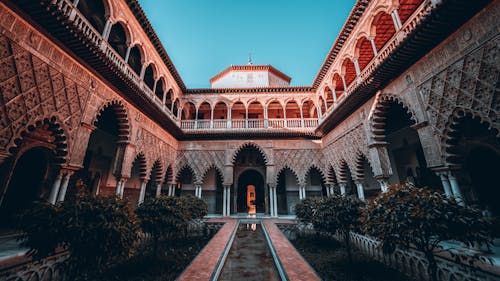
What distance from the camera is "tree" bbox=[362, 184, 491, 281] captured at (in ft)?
8.58

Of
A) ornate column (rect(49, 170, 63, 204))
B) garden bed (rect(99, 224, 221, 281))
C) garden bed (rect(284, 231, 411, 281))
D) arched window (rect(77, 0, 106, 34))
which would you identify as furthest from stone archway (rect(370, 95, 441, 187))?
arched window (rect(77, 0, 106, 34))

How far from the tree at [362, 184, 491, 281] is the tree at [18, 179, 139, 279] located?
402 cm

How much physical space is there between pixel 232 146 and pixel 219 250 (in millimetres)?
7821

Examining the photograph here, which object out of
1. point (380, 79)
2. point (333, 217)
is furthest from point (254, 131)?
point (333, 217)

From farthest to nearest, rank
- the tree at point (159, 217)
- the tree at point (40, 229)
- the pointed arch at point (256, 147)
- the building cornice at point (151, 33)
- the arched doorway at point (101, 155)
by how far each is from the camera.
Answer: the pointed arch at point (256, 147) → the arched doorway at point (101, 155) → the building cornice at point (151, 33) → the tree at point (159, 217) → the tree at point (40, 229)

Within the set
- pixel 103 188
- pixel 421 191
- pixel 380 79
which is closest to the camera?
pixel 421 191

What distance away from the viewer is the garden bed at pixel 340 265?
3918 mm

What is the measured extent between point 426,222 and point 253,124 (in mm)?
10590

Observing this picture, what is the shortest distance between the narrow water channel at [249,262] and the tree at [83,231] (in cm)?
212

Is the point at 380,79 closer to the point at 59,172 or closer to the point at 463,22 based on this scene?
the point at 463,22

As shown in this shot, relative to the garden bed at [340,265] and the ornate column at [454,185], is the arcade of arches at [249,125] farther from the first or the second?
the garden bed at [340,265]

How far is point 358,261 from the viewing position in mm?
4859

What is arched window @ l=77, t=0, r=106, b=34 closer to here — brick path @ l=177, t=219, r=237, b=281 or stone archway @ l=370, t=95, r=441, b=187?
brick path @ l=177, t=219, r=237, b=281

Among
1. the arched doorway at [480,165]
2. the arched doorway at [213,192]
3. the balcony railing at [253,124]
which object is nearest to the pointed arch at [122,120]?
the balcony railing at [253,124]
